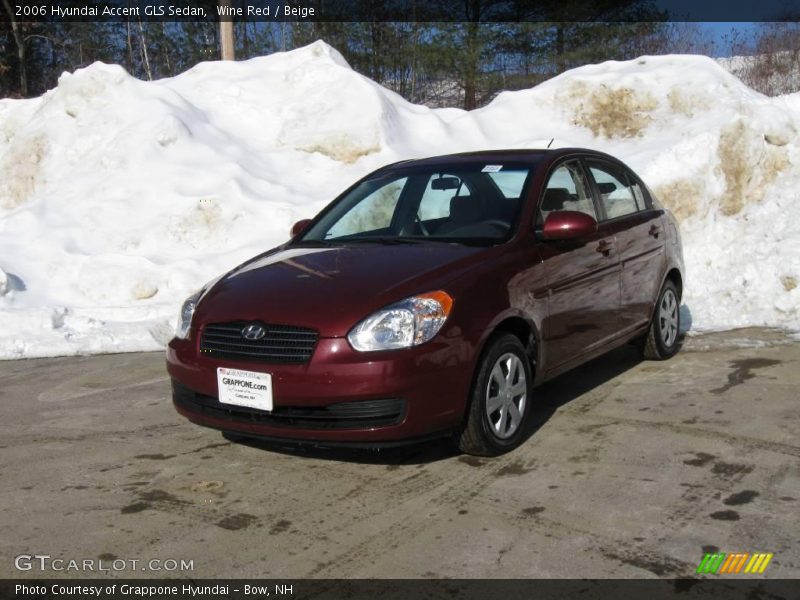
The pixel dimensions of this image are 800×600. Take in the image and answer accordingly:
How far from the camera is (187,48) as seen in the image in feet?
101

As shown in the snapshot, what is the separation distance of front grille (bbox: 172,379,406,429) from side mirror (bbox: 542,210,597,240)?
1.44m

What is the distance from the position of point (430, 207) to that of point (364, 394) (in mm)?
1765

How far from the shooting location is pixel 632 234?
588cm

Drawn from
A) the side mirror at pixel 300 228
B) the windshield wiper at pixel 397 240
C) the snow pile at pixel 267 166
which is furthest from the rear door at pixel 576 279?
the snow pile at pixel 267 166

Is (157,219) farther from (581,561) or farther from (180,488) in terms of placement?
(581,561)

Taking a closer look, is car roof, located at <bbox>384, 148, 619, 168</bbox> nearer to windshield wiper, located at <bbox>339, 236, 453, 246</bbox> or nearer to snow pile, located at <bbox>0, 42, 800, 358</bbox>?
windshield wiper, located at <bbox>339, 236, 453, 246</bbox>

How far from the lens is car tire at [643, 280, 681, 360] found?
637 cm

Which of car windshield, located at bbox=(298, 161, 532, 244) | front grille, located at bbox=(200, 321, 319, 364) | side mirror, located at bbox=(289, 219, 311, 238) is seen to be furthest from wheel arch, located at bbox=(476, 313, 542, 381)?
side mirror, located at bbox=(289, 219, 311, 238)

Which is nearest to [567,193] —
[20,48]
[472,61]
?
[472,61]

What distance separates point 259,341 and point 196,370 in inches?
16.7

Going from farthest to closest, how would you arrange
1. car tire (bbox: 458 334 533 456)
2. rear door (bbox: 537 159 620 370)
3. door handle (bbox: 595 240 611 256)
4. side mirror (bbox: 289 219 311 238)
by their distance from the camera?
side mirror (bbox: 289 219 311 238) < door handle (bbox: 595 240 611 256) < rear door (bbox: 537 159 620 370) < car tire (bbox: 458 334 533 456)

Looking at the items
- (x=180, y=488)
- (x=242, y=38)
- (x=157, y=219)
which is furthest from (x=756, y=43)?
(x=180, y=488)

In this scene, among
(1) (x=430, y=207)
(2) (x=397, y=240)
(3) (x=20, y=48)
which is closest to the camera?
(2) (x=397, y=240)

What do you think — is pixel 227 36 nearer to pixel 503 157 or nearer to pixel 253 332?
pixel 503 157
